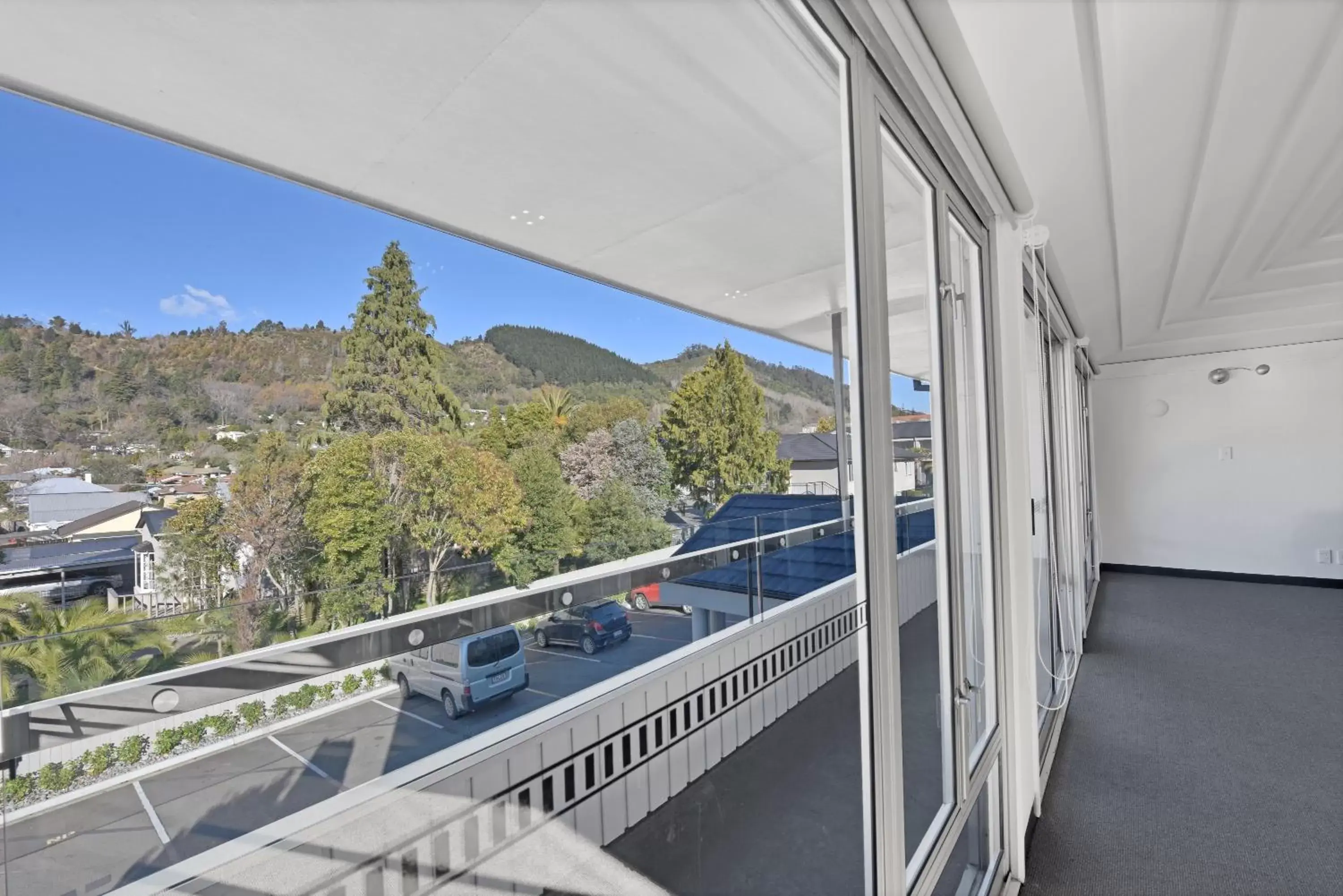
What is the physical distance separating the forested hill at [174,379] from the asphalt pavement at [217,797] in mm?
237

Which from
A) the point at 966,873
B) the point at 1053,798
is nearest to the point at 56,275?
the point at 966,873

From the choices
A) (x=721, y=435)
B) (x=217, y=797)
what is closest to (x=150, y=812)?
(x=217, y=797)

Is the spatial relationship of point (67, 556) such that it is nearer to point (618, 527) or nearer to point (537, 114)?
point (618, 527)

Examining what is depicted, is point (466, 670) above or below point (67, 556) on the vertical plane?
below

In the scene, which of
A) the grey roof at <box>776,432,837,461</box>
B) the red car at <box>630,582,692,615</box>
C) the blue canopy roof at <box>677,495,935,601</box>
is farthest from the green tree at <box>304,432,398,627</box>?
the grey roof at <box>776,432,837,461</box>

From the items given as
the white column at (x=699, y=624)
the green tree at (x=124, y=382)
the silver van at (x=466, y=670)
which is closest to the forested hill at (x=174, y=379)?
the green tree at (x=124, y=382)

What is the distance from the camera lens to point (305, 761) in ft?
1.63

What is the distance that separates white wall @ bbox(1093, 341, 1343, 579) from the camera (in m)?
5.82

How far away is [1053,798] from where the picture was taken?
258 centimetres

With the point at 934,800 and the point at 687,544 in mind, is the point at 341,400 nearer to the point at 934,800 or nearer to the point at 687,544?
the point at 687,544

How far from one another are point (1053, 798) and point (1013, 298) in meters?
2.06

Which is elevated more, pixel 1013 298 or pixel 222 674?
Answer: pixel 1013 298

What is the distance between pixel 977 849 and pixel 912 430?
1.38 meters

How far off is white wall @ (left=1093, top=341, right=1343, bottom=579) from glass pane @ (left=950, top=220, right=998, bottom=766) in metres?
6.15
